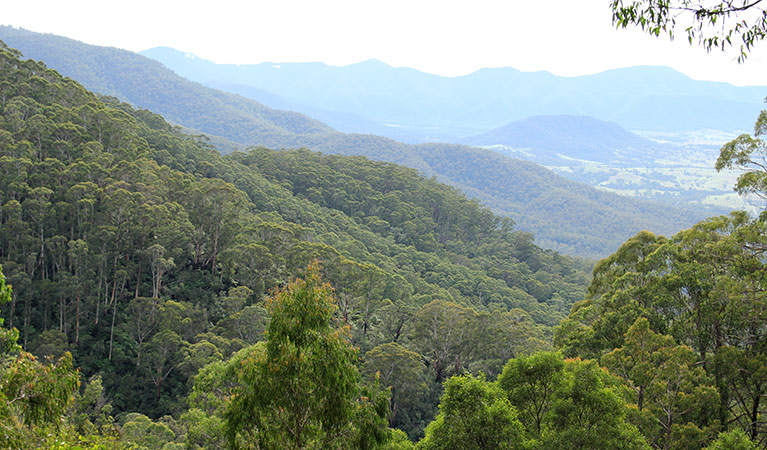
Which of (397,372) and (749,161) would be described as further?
(397,372)

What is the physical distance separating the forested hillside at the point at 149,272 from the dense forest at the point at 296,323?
0.45 feet

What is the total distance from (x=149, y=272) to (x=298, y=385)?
2617cm

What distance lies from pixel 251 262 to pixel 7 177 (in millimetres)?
13392

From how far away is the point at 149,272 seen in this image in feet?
96.9

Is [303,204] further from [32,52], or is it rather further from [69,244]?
[32,52]

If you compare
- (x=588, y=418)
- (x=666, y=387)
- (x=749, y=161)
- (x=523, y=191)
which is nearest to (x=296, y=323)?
(x=588, y=418)

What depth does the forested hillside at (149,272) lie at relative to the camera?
24484 millimetres

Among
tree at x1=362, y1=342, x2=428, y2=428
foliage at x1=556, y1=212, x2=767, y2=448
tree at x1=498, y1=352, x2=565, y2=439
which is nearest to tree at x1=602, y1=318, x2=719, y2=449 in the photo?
foliage at x1=556, y1=212, x2=767, y2=448

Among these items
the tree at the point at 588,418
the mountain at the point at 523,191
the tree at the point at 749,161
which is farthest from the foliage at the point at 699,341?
the mountain at the point at 523,191

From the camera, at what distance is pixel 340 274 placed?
3172cm

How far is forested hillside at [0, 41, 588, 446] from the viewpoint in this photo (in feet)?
80.3

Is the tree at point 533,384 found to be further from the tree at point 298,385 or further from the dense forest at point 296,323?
the tree at point 298,385

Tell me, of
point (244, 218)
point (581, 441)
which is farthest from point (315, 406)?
point (244, 218)

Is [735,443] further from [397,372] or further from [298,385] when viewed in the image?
[397,372]
